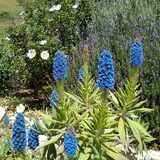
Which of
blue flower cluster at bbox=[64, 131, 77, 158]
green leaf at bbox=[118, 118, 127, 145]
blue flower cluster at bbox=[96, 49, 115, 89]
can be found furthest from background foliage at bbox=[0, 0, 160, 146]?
blue flower cluster at bbox=[64, 131, 77, 158]

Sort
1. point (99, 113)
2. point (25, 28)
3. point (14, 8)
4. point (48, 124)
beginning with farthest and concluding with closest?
point (14, 8)
point (25, 28)
point (48, 124)
point (99, 113)

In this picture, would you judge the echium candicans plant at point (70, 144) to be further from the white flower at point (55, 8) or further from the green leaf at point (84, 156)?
the white flower at point (55, 8)

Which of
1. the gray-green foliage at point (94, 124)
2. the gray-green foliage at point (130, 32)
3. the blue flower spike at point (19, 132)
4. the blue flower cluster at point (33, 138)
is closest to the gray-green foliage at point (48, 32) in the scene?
the gray-green foliage at point (130, 32)

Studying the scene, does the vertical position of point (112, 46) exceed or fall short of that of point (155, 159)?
it exceeds it

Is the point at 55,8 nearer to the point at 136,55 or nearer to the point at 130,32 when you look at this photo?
the point at 130,32

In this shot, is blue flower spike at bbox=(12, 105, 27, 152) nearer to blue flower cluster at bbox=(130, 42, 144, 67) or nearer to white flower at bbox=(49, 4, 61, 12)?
blue flower cluster at bbox=(130, 42, 144, 67)

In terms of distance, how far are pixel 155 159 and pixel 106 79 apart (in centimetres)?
229

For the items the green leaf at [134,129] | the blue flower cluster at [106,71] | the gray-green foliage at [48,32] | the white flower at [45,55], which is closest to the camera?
the blue flower cluster at [106,71]

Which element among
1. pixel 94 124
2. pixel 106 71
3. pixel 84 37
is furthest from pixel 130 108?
pixel 84 37

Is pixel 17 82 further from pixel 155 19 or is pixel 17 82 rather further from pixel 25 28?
pixel 155 19

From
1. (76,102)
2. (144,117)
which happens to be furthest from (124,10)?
(76,102)

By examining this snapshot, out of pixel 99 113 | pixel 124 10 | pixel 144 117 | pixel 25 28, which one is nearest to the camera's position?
pixel 99 113

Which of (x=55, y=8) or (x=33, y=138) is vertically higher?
(x=55, y=8)

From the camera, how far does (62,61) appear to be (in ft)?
13.1
